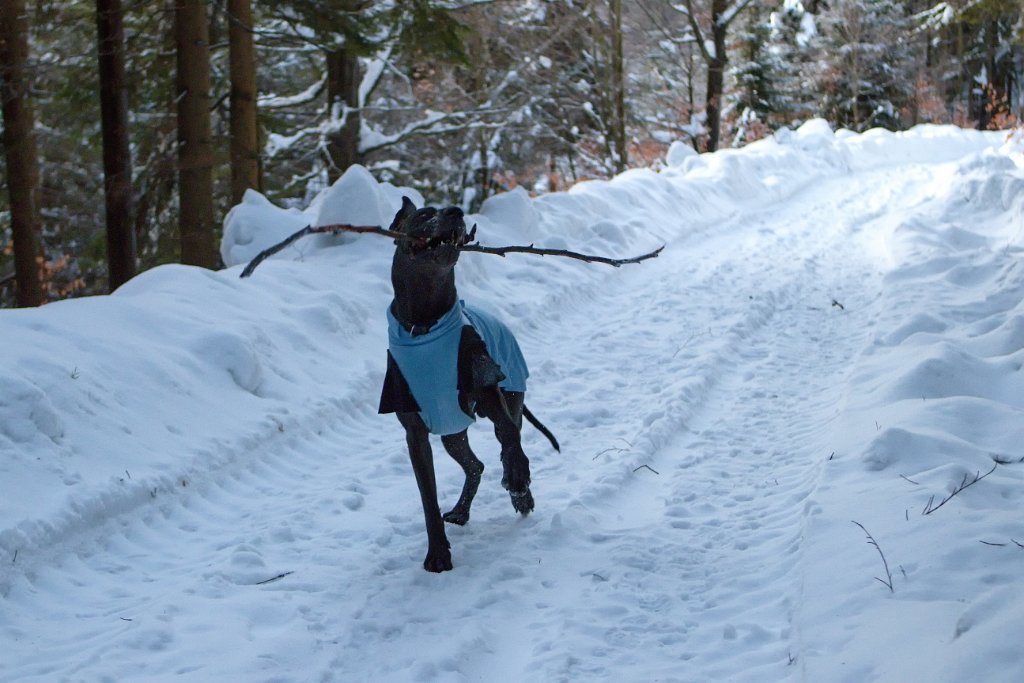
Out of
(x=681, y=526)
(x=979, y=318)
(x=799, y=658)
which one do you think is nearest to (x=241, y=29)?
(x=979, y=318)

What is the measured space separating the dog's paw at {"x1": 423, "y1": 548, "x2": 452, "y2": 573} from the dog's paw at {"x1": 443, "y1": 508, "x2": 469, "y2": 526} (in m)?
0.52

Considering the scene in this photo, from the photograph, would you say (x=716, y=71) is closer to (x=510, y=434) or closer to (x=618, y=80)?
(x=618, y=80)

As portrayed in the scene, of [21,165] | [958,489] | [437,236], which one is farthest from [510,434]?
[21,165]

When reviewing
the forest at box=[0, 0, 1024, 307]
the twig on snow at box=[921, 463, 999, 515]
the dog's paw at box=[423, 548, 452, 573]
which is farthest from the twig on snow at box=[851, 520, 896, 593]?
the forest at box=[0, 0, 1024, 307]

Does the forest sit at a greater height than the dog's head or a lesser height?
greater

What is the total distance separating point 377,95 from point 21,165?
11745mm

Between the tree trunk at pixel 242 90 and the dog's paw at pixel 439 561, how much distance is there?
9.62 meters

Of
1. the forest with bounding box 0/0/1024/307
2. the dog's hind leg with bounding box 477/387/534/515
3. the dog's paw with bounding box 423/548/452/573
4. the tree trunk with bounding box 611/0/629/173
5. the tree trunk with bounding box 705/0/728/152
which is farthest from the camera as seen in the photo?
the tree trunk with bounding box 705/0/728/152

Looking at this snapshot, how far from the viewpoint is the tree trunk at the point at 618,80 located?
2298 centimetres

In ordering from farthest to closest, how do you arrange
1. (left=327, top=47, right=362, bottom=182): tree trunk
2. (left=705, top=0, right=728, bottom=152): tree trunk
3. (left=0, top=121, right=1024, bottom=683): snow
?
(left=705, top=0, right=728, bottom=152): tree trunk, (left=327, top=47, right=362, bottom=182): tree trunk, (left=0, top=121, right=1024, bottom=683): snow

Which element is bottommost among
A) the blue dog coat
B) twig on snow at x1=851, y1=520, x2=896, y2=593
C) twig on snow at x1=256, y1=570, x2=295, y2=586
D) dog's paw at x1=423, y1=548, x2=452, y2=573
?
twig on snow at x1=256, y1=570, x2=295, y2=586

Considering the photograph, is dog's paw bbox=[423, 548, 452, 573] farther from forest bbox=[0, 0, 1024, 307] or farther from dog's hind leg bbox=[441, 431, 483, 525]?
forest bbox=[0, 0, 1024, 307]

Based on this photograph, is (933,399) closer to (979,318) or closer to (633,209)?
(979,318)

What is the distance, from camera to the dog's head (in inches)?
162
